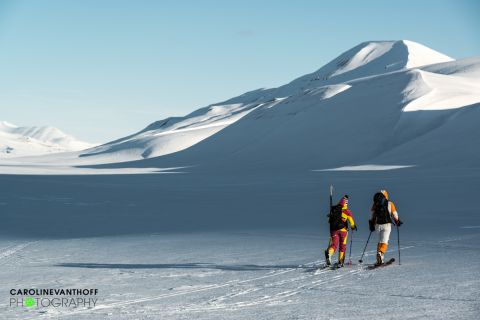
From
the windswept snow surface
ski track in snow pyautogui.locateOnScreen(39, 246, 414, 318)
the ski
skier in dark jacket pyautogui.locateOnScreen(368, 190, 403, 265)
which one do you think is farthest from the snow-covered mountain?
ski track in snow pyautogui.locateOnScreen(39, 246, 414, 318)

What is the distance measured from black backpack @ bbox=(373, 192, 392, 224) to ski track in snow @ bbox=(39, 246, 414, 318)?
107 centimetres

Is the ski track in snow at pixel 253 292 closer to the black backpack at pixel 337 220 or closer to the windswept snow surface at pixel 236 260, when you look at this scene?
the windswept snow surface at pixel 236 260

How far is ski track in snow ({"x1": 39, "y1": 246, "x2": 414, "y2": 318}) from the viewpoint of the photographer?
981 cm

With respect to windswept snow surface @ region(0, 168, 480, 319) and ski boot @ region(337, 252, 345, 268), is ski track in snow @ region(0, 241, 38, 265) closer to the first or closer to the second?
windswept snow surface @ region(0, 168, 480, 319)

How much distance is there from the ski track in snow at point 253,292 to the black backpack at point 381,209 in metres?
1.07

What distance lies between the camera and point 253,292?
35.9ft

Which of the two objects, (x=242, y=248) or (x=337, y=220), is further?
(x=242, y=248)

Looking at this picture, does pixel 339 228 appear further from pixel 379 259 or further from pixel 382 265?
pixel 382 265

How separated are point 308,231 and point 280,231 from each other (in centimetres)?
94

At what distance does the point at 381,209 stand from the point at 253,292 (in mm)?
3812

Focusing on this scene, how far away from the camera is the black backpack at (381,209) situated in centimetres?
1319

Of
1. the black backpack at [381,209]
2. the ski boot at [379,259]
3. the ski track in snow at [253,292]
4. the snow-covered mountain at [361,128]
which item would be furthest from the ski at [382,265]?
the snow-covered mountain at [361,128]

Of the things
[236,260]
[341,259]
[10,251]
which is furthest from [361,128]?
[341,259]

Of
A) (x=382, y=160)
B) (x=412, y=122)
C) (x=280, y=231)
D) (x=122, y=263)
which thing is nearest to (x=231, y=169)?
(x=382, y=160)
